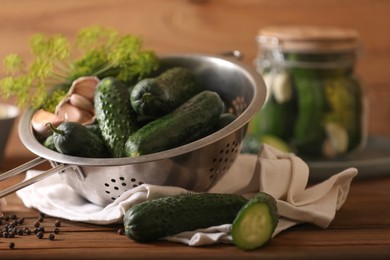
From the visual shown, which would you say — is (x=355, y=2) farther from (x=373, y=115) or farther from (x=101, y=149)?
(x=101, y=149)

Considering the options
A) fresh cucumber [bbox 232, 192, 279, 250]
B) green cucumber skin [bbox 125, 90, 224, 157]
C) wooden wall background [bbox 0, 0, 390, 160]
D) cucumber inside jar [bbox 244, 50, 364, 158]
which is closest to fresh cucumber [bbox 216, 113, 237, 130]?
green cucumber skin [bbox 125, 90, 224, 157]

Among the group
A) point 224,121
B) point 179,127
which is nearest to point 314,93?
point 224,121

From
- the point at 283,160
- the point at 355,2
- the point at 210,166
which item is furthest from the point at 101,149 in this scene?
the point at 355,2

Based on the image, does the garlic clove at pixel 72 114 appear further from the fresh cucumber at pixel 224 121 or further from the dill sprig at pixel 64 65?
the fresh cucumber at pixel 224 121

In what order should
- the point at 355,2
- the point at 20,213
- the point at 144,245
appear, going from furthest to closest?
the point at 355,2
the point at 20,213
the point at 144,245

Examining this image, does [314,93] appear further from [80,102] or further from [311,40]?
[80,102]

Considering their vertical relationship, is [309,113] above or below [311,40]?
below
